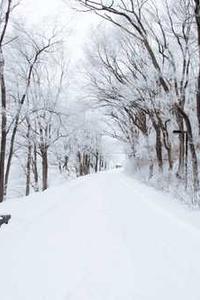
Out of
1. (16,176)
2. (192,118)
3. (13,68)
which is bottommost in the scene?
(16,176)

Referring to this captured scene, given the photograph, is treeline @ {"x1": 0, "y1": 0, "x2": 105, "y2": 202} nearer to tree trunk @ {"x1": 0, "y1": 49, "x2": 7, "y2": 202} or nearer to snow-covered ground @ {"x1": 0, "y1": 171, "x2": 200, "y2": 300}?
tree trunk @ {"x1": 0, "y1": 49, "x2": 7, "y2": 202}

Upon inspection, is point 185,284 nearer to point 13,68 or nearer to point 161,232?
point 161,232

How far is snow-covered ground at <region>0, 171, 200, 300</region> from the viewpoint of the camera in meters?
4.05

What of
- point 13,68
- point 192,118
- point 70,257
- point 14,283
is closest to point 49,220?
point 70,257

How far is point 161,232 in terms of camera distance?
19.1 feet

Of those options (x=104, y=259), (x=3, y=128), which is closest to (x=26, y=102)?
(x=3, y=128)

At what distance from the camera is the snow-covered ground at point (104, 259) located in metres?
4.05

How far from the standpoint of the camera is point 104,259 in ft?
16.9

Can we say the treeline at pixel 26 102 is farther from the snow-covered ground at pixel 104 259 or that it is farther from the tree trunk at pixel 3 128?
the snow-covered ground at pixel 104 259

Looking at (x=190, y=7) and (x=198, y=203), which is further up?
(x=190, y=7)

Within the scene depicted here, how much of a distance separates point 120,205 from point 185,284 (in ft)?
19.5

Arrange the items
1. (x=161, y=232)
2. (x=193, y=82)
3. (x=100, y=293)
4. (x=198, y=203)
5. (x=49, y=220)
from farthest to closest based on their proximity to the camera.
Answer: (x=193, y=82)
(x=198, y=203)
(x=49, y=220)
(x=161, y=232)
(x=100, y=293)

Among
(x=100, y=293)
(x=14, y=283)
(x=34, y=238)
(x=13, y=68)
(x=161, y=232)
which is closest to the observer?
(x=100, y=293)

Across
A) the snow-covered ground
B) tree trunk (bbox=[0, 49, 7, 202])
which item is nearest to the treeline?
tree trunk (bbox=[0, 49, 7, 202])
